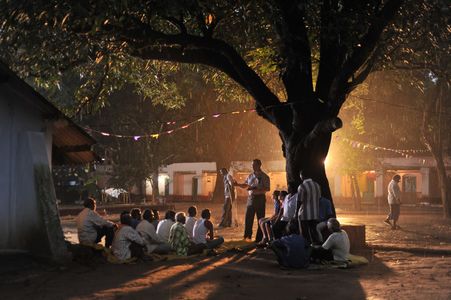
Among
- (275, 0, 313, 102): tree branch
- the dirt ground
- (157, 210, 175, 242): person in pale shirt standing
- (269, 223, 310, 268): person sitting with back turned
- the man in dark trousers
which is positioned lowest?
the dirt ground

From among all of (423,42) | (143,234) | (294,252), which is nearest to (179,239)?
(143,234)

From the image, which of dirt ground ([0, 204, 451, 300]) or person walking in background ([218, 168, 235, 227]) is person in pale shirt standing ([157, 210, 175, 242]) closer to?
dirt ground ([0, 204, 451, 300])

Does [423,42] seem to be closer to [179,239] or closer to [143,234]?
[179,239]

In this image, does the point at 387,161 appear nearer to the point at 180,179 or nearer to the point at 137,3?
the point at 180,179

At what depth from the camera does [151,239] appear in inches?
440

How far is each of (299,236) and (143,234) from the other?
3.20 metres

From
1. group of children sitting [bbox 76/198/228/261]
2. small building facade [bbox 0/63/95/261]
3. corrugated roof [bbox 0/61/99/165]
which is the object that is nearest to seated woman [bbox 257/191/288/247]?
group of children sitting [bbox 76/198/228/261]

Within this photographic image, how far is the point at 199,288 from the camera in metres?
8.12

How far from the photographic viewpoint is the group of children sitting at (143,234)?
10.4 m

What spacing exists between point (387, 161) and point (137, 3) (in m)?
33.2

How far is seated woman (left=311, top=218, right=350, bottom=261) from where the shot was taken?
9.80 m

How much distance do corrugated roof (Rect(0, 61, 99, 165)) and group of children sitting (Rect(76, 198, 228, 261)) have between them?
5.08 feet

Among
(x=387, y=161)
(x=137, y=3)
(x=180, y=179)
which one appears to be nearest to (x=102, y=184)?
Result: (x=180, y=179)

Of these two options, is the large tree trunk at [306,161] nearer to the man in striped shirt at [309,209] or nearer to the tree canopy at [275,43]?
the tree canopy at [275,43]
